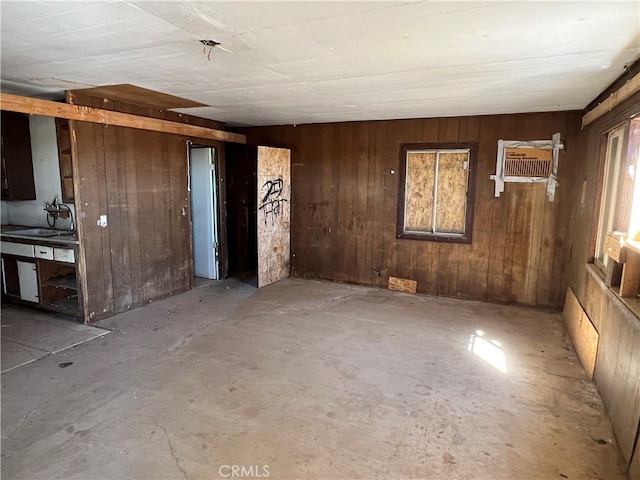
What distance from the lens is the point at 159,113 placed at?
4.68m

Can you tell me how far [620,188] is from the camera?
293cm

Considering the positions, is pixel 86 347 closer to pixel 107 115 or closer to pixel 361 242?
pixel 107 115

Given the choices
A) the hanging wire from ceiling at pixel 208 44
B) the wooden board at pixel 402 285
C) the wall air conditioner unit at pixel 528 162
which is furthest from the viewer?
the wooden board at pixel 402 285

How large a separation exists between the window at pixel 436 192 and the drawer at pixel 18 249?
4404 millimetres

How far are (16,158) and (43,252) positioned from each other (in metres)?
1.25

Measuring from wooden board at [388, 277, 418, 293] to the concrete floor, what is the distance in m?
1.09

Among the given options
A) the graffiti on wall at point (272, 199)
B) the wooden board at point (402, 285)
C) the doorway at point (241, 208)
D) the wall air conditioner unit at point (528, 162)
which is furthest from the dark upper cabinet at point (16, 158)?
the wall air conditioner unit at point (528, 162)

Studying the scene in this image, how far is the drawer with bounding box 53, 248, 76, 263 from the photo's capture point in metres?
4.00

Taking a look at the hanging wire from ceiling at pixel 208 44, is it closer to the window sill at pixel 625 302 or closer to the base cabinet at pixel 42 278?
the base cabinet at pixel 42 278

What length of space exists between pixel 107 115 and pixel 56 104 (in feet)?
1.69

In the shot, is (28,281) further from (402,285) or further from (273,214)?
(402,285)

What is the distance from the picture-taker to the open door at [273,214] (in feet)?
17.9

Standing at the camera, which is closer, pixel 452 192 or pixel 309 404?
pixel 309 404

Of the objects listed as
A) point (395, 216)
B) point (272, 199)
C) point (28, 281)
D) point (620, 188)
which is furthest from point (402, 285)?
point (28, 281)
